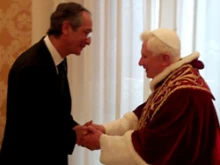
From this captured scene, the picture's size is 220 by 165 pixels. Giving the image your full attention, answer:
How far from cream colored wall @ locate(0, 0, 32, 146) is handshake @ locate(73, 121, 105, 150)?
0.90 metres


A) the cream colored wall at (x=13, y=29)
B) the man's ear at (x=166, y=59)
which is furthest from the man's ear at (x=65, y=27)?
the cream colored wall at (x=13, y=29)

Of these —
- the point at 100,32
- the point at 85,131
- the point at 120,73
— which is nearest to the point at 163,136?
the point at 85,131

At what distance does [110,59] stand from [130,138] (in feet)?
3.23

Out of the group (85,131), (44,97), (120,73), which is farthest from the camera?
(120,73)

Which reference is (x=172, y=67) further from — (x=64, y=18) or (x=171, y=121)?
(x=64, y=18)

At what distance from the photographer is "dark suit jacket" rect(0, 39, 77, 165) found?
7.22 feet

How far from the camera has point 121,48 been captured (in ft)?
9.53

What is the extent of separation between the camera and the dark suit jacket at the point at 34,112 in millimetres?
2199

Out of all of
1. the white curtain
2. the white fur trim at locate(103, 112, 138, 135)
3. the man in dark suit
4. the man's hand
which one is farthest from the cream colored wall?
the white fur trim at locate(103, 112, 138, 135)

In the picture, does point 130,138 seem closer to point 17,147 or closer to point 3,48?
point 17,147

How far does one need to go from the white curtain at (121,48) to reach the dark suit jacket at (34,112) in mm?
657

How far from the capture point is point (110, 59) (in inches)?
116

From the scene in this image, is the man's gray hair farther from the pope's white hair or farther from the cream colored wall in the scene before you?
the cream colored wall

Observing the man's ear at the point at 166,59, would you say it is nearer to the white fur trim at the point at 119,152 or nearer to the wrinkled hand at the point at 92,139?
A: the white fur trim at the point at 119,152
